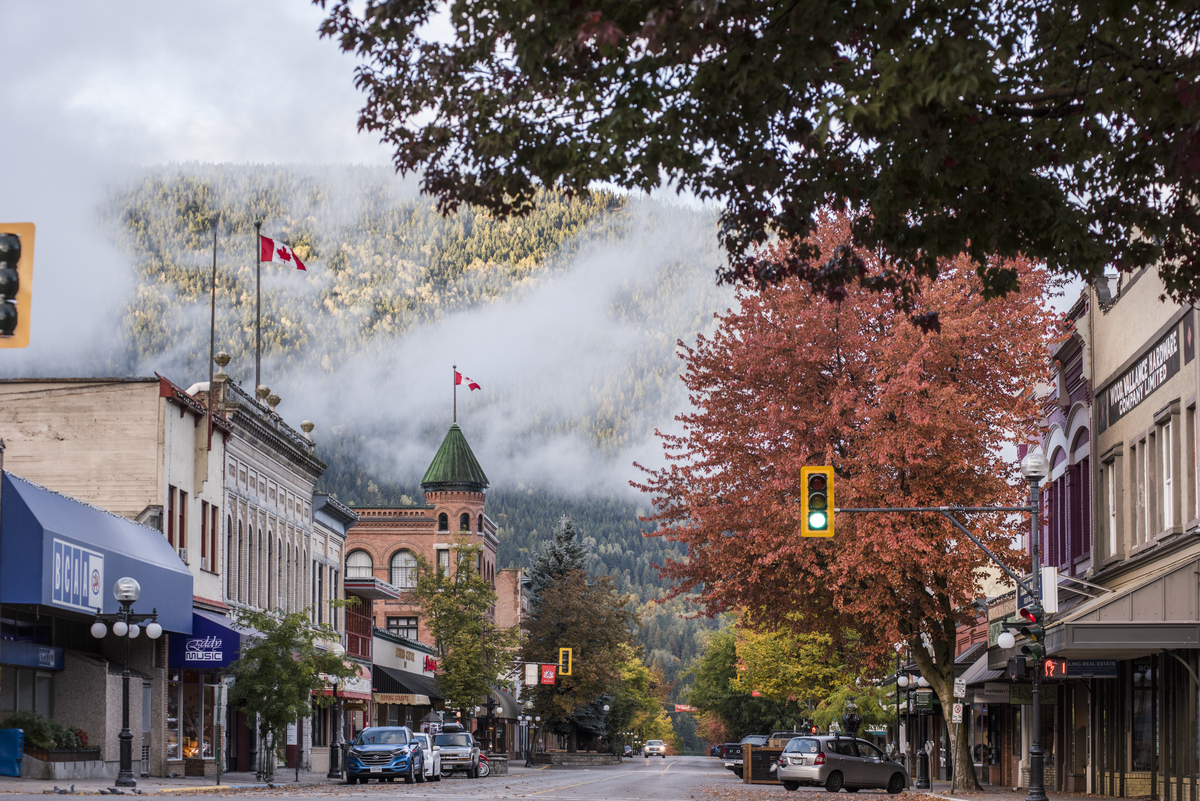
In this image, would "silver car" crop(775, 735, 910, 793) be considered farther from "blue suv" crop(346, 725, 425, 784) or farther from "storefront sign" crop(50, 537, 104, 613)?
"storefront sign" crop(50, 537, 104, 613)

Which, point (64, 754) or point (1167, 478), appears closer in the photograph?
point (1167, 478)

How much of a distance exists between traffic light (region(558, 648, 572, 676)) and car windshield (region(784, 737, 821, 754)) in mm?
43272

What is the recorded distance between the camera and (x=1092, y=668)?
31359 mm

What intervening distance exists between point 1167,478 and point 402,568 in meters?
74.6

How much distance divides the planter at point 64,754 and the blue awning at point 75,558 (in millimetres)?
2898

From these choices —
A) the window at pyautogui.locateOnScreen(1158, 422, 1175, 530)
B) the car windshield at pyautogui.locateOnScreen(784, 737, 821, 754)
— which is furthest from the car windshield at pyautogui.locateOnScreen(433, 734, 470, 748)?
the window at pyautogui.locateOnScreen(1158, 422, 1175, 530)

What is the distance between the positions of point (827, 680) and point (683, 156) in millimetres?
56056

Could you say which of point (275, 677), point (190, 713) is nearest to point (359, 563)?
point (190, 713)

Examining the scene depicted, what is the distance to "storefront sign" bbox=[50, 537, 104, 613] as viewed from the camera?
29750mm

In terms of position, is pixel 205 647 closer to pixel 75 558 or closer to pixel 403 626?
pixel 75 558

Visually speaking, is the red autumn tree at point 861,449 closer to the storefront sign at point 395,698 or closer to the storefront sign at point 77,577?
the storefront sign at point 77,577

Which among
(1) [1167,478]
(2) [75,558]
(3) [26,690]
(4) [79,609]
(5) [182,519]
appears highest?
(1) [1167,478]

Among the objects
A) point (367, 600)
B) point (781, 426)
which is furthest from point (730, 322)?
point (367, 600)

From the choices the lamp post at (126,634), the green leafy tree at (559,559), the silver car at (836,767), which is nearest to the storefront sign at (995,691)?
the silver car at (836,767)
